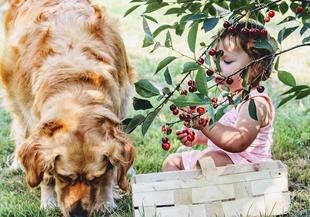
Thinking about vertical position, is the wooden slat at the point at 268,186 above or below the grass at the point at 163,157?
above

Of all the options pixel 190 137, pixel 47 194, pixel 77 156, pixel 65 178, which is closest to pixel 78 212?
pixel 65 178

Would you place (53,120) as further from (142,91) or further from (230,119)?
(230,119)

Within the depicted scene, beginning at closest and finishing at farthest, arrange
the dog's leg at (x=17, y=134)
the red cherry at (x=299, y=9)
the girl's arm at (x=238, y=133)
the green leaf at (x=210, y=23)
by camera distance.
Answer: the green leaf at (x=210, y=23)
the red cherry at (x=299, y=9)
the girl's arm at (x=238, y=133)
the dog's leg at (x=17, y=134)

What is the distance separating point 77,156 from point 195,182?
665mm

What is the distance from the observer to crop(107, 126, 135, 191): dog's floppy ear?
3.49 meters

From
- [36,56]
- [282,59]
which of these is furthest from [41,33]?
[282,59]

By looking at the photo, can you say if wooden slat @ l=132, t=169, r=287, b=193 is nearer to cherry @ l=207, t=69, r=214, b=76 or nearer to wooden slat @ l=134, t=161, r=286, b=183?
wooden slat @ l=134, t=161, r=286, b=183

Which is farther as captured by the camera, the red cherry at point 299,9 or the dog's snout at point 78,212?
the dog's snout at point 78,212

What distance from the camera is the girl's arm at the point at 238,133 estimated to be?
3.54m

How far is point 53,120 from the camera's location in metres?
3.45

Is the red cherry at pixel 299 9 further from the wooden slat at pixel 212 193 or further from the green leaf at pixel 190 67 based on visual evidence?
the wooden slat at pixel 212 193

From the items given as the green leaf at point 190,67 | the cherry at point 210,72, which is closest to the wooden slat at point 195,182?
the cherry at point 210,72

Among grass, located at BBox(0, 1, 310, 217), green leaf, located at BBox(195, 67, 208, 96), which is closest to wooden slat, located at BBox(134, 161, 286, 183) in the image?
grass, located at BBox(0, 1, 310, 217)

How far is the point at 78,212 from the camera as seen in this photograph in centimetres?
350
